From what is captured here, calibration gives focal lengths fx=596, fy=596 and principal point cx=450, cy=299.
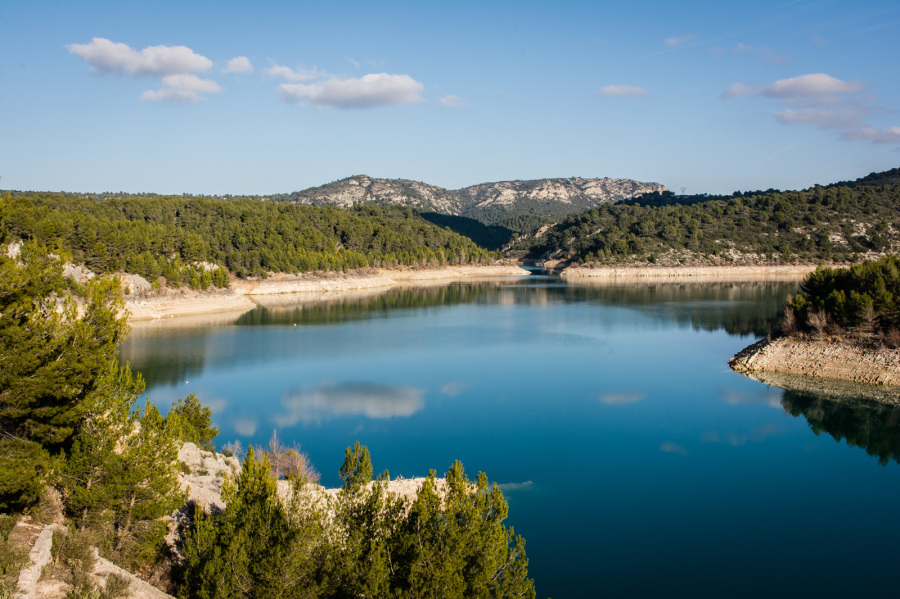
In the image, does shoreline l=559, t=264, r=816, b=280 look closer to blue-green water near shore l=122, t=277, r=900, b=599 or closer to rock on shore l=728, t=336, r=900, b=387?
blue-green water near shore l=122, t=277, r=900, b=599

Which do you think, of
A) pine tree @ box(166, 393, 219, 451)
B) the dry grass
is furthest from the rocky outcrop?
pine tree @ box(166, 393, 219, 451)

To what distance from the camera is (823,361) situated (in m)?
26.1

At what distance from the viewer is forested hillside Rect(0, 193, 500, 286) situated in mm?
45219

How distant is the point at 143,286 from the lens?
159ft

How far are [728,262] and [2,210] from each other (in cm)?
9291

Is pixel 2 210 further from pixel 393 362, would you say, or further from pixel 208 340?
pixel 208 340

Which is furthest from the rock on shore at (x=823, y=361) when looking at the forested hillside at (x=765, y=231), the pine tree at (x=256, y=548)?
the forested hillside at (x=765, y=231)

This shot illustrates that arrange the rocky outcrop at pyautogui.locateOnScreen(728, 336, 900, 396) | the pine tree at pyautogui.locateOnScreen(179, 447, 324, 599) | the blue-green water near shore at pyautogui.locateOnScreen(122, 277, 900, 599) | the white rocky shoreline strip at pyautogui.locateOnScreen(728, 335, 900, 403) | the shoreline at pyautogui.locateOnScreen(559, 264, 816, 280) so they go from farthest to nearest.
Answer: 1. the shoreline at pyautogui.locateOnScreen(559, 264, 816, 280)
2. the rocky outcrop at pyautogui.locateOnScreen(728, 336, 900, 396)
3. the white rocky shoreline strip at pyautogui.locateOnScreen(728, 335, 900, 403)
4. the blue-green water near shore at pyautogui.locateOnScreen(122, 277, 900, 599)
5. the pine tree at pyautogui.locateOnScreen(179, 447, 324, 599)

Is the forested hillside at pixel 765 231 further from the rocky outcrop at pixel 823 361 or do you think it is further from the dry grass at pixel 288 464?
the dry grass at pixel 288 464

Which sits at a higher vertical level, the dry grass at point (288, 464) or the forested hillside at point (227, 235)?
the forested hillside at point (227, 235)

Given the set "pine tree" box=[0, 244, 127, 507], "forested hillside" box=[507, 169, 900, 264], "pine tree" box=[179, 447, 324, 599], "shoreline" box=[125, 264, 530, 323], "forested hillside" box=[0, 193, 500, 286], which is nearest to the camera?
"pine tree" box=[179, 447, 324, 599]

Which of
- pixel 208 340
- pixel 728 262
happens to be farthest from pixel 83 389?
pixel 728 262

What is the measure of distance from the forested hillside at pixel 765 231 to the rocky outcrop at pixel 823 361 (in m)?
62.9

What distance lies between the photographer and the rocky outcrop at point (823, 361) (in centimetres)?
2450
